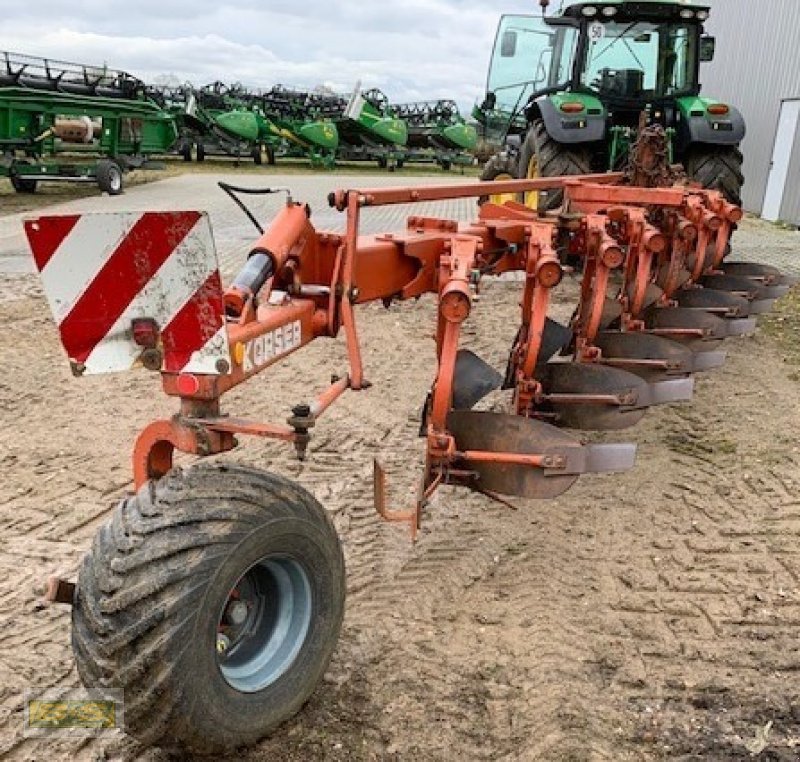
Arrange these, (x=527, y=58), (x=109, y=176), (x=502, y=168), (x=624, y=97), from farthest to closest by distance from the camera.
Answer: (x=109, y=176) < (x=502, y=168) < (x=527, y=58) < (x=624, y=97)

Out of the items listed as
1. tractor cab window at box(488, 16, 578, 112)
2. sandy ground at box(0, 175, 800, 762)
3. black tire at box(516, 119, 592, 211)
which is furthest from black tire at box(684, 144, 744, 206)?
A: sandy ground at box(0, 175, 800, 762)

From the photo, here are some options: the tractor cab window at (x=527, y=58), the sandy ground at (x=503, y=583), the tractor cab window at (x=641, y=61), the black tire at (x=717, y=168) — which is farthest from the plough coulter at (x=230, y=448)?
the tractor cab window at (x=527, y=58)

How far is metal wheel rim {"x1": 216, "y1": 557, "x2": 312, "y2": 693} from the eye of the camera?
2.08 m

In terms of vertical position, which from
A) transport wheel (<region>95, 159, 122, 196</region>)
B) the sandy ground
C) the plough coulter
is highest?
the plough coulter

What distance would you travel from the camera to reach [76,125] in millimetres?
13805

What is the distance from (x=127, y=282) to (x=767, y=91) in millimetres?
14577

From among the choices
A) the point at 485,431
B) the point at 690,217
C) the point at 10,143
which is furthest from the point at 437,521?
the point at 10,143

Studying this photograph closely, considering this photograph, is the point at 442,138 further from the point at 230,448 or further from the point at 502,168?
the point at 230,448

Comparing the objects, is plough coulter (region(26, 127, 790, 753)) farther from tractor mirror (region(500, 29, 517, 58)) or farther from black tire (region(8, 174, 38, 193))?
black tire (region(8, 174, 38, 193))

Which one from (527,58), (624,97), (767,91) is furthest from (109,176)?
(767,91)

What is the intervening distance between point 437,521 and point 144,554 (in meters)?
1.65

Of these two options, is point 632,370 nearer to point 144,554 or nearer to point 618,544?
point 618,544

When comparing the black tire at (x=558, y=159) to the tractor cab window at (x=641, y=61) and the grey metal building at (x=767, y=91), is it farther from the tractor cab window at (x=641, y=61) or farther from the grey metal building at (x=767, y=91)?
the grey metal building at (x=767, y=91)

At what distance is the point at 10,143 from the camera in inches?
475
